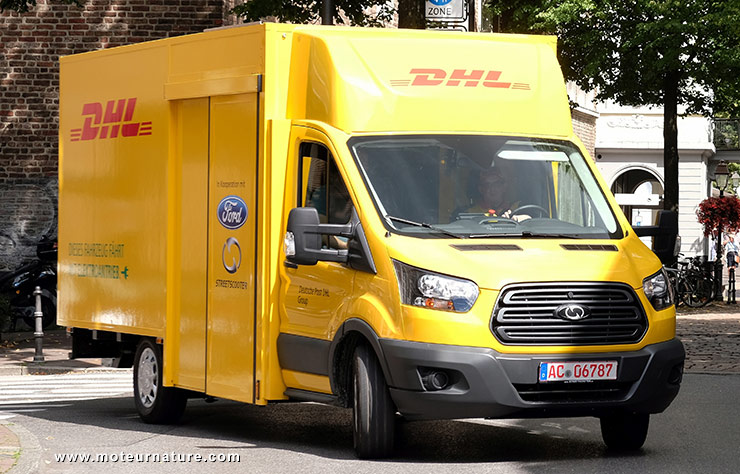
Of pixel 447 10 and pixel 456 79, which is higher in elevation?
pixel 447 10

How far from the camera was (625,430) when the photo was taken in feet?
32.0

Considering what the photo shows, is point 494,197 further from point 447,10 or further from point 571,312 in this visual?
point 447,10

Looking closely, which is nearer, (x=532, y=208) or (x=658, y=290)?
(x=658, y=290)

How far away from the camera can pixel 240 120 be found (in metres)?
10.5

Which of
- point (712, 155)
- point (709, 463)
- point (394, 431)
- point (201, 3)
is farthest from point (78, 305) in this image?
point (712, 155)

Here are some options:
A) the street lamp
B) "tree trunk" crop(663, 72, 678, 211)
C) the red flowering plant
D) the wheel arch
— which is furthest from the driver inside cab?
the red flowering plant

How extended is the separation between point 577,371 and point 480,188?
154 cm

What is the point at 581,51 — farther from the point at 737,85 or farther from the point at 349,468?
the point at 349,468

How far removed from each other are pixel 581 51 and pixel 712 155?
97.1 feet

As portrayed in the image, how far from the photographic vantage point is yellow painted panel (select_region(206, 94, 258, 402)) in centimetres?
1027

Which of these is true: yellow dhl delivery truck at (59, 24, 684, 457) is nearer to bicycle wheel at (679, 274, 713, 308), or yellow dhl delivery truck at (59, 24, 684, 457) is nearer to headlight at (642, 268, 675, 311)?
headlight at (642, 268, 675, 311)

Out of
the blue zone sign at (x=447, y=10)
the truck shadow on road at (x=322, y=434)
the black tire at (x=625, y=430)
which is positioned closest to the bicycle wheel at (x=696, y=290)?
the blue zone sign at (x=447, y=10)

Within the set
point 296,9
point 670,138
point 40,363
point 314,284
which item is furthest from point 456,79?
point 670,138

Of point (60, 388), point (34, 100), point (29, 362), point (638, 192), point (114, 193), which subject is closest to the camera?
point (114, 193)
